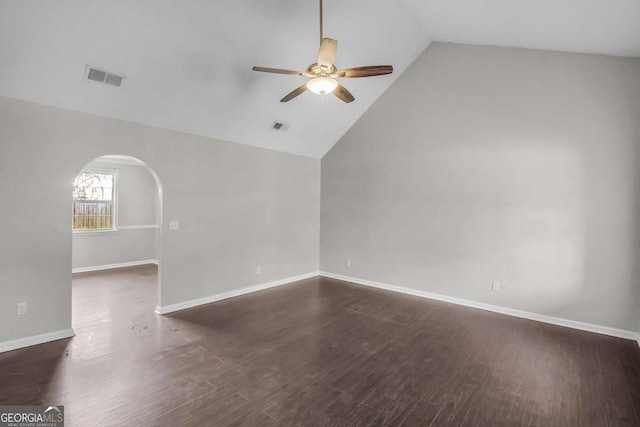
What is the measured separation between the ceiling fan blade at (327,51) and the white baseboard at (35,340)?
3862 mm

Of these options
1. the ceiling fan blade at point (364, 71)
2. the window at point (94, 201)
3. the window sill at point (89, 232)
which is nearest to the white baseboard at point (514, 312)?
the ceiling fan blade at point (364, 71)

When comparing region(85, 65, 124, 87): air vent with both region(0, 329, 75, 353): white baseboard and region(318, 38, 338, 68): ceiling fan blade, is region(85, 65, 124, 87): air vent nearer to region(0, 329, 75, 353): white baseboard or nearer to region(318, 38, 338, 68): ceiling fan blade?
region(318, 38, 338, 68): ceiling fan blade

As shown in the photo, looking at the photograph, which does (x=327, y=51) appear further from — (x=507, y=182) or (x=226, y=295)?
(x=226, y=295)

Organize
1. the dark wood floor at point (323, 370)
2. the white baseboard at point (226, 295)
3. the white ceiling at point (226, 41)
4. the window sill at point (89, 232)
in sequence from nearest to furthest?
the dark wood floor at point (323, 370)
the white ceiling at point (226, 41)
the white baseboard at point (226, 295)
the window sill at point (89, 232)

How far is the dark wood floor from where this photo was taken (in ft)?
7.48

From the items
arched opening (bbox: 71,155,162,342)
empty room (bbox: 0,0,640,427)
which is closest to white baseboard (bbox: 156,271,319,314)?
empty room (bbox: 0,0,640,427)

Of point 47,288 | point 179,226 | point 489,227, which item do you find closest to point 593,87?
point 489,227

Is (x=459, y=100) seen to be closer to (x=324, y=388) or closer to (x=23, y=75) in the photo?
(x=324, y=388)

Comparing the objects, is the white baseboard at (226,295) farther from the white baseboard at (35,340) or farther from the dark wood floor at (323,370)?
the white baseboard at (35,340)

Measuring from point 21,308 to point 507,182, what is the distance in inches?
235

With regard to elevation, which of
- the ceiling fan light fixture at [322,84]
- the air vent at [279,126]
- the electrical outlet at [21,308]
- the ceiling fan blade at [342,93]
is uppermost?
the air vent at [279,126]

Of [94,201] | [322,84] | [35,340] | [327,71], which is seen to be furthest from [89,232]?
[327,71]

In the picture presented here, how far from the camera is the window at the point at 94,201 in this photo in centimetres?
648

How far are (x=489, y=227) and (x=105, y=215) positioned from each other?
749 cm
